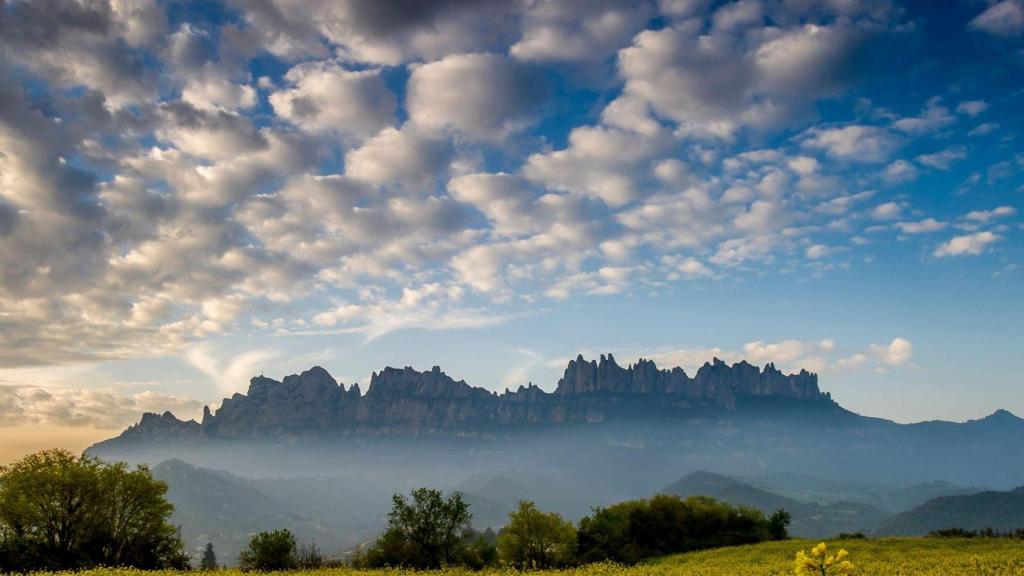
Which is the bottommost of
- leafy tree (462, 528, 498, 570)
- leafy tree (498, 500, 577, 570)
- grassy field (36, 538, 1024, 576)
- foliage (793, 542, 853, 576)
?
leafy tree (462, 528, 498, 570)

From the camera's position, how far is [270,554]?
80.1 meters

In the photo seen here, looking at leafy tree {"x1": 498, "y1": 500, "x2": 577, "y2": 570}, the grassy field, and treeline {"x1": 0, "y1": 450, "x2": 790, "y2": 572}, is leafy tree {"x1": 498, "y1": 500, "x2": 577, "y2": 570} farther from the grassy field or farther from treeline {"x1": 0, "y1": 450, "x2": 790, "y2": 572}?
the grassy field

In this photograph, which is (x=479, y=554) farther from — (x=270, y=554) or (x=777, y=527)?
(x=777, y=527)

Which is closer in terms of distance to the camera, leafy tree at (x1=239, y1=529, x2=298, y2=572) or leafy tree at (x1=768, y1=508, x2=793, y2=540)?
leafy tree at (x1=239, y1=529, x2=298, y2=572)

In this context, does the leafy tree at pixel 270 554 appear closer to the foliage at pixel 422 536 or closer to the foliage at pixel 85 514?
the foliage at pixel 85 514

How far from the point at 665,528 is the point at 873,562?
58746mm

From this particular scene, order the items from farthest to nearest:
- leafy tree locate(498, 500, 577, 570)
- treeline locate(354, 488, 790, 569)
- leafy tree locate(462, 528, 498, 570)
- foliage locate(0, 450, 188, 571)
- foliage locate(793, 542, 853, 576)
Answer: treeline locate(354, 488, 790, 569), leafy tree locate(498, 500, 577, 570), leafy tree locate(462, 528, 498, 570), foliage locate(0, 450, 188, 571), foliage locate(793, 542, 853, 576)

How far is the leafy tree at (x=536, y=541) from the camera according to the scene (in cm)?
8894

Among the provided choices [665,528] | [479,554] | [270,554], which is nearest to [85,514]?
[270,554]

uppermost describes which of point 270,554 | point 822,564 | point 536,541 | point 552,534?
point 822,564

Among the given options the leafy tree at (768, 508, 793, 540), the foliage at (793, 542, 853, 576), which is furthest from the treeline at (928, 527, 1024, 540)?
the foliage at (793, 542, 853, 576)

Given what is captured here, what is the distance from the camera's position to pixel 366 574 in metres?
48.5

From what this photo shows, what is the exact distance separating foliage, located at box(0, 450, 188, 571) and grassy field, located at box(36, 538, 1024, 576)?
32.5m

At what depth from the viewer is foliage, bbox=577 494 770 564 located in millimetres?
102438
